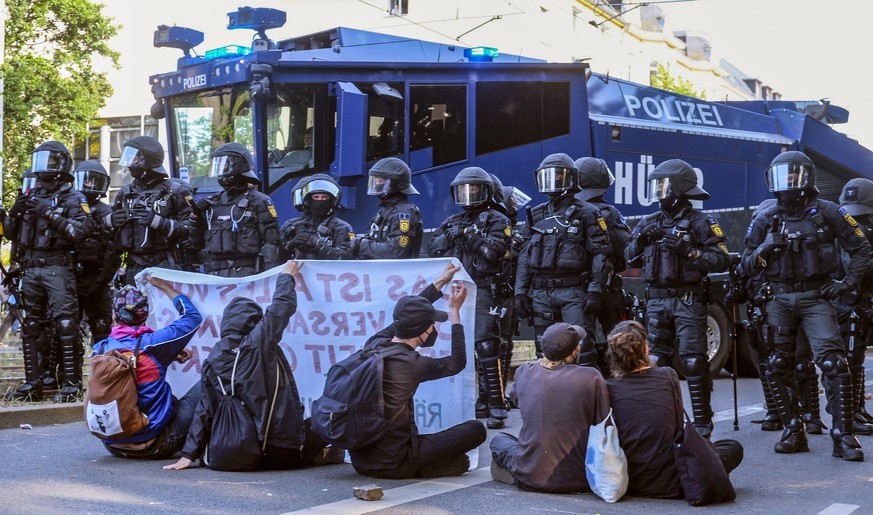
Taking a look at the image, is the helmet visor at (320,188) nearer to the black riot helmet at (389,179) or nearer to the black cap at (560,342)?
the black riot helmet at (389,179)

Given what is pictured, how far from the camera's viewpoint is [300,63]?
11.8 m

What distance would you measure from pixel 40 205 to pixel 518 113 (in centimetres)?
519

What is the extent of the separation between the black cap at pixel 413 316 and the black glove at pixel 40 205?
14.9 ft

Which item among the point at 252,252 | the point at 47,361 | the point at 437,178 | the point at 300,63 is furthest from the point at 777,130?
the point at 47,361

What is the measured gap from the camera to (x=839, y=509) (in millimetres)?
6277

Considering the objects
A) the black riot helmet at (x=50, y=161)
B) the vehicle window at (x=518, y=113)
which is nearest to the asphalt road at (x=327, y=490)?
the black riot helmet at (x=50, y=161)

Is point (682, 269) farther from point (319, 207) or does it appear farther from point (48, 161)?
point (48, 161)

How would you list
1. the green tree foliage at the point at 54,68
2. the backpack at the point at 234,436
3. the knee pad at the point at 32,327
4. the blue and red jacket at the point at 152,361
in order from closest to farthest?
the backpack at the point at 234,436 → the blue and red jacket at the point at 152,361 → the knee pad at the point at 32,327 → the green tree foliage at the point at 54,68

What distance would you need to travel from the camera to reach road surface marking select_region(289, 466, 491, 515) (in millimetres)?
6133

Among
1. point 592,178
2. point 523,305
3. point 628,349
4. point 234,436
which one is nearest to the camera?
point 628,349

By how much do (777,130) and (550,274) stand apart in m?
7.73

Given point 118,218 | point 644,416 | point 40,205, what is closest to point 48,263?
point 40,205

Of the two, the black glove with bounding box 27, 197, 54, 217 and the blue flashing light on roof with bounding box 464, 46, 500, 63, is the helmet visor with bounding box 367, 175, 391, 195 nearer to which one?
the black glove with bounding box 27, 197, 54, 217

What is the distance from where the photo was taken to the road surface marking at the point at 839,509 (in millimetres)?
6188
